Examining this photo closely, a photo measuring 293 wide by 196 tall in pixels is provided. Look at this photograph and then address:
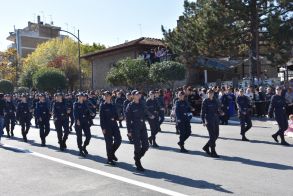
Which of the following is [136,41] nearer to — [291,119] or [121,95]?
[121,95]

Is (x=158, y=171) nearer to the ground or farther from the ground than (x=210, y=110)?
nearer to the ground

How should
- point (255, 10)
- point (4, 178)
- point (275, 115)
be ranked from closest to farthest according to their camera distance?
point (4, 178) < point (275, 115) < point (255, 10)

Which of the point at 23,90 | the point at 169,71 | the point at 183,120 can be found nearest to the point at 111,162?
the point at 183,120

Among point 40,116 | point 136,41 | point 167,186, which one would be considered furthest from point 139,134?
point 136,41

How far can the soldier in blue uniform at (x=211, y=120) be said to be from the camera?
490 inches

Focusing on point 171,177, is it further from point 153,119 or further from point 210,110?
point 153,119

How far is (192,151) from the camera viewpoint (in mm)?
13461

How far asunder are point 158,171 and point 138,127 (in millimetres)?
1101

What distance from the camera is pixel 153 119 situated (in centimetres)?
1497

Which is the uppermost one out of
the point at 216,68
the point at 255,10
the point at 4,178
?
the point at 255,10

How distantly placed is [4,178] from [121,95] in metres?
12.2

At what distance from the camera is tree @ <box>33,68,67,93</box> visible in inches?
1820

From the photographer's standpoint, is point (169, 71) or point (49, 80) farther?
point (49, 80)

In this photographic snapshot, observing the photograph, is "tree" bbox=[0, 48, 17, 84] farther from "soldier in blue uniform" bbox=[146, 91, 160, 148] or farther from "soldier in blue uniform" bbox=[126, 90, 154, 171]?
"soldier in blue uniform" bbox=[126, 90, 154, 171]
